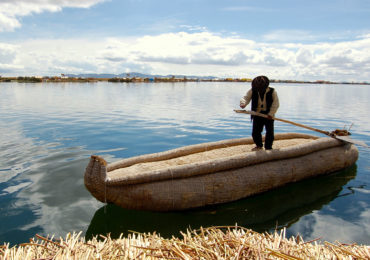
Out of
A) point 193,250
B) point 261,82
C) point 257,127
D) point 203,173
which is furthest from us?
point 257,127

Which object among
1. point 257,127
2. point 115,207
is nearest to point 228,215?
point 115,207

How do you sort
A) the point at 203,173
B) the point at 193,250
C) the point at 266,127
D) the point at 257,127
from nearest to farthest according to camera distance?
the point at 193,250 → the point at 203,173 → the point at 266,127 → the point at 257,127

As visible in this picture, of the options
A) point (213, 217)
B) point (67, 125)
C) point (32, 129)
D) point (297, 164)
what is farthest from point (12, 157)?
point (297, 164)

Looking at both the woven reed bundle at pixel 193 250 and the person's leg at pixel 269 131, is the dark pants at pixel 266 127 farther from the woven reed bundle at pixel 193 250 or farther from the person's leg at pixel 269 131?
the woven reed bundle at pixel 193 250

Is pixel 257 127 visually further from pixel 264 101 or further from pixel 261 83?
pixel 261 83

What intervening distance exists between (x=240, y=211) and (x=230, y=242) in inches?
144

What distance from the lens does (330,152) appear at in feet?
25.7

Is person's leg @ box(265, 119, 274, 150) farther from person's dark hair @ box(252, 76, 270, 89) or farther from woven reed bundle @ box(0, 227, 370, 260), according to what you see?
woven reed bundle @ box(0, 227, 370, 260)

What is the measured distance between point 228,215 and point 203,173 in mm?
1014

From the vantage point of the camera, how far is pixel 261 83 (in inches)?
261

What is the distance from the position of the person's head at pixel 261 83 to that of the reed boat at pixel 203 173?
5.06 feet

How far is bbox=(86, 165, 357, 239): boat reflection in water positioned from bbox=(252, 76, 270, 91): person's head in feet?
8.22

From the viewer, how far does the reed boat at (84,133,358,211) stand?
5.04 metres

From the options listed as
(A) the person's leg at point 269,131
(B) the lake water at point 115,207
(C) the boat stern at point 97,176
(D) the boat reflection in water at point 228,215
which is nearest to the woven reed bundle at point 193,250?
(C) the boat stern at point 97,176
